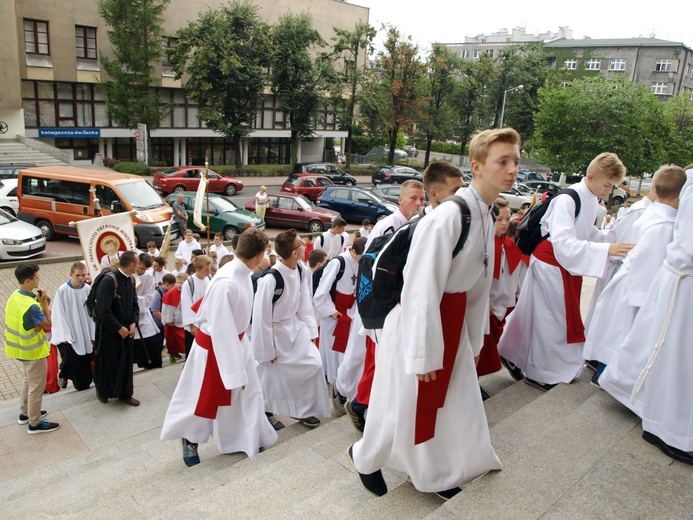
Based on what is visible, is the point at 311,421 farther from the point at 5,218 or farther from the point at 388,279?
the point at 5,218

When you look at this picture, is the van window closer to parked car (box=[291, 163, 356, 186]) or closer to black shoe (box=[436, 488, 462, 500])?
black shoe (box=[436, 488, 462, 500])

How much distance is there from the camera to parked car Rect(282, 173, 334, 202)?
1030 inches

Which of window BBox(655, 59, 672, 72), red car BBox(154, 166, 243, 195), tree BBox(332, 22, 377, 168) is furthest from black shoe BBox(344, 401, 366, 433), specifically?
window BBox(655, 59, 672, 72)

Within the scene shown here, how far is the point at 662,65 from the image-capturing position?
6756 cm

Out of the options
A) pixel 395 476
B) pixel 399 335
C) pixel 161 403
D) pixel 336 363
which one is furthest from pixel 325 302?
pixel 399 335

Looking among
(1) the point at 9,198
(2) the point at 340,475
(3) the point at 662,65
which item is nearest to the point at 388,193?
(1) the point at 9,198

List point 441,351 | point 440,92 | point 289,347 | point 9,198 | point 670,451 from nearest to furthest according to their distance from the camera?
1. point 441,351
2. point 670,451
3. point 289,347
4. point 9,198
5. point 440,92

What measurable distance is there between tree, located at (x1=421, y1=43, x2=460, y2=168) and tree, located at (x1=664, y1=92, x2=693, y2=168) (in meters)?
17.9

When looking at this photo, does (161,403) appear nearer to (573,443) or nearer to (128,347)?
(128,347)

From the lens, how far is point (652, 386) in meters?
3.49

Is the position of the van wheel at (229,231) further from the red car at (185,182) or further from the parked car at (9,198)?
the red car at (185,182)

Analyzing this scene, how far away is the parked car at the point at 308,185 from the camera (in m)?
26.2

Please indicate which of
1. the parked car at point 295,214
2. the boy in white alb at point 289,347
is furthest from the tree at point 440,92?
the boy in white alb at point 289,347

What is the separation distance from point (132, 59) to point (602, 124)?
26503mm
